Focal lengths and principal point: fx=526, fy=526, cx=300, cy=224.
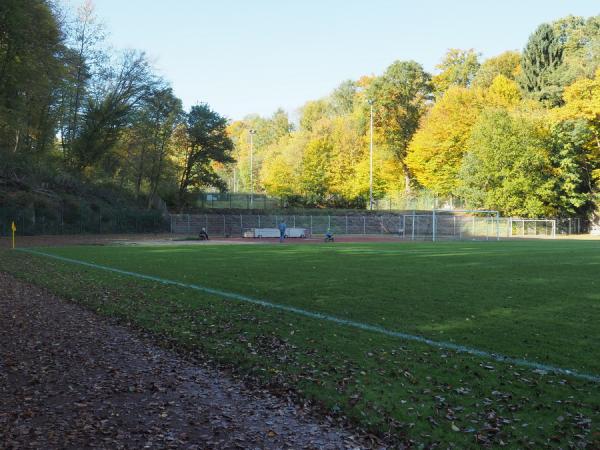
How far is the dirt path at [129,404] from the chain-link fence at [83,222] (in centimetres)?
A: 3697

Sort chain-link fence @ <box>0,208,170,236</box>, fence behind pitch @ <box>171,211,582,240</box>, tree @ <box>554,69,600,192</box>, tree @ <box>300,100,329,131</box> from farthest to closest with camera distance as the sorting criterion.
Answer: tree @ <box>300,100,329,131</box>, tree @ <box>554,69,600,192</box>, fence behind pitch @ <box>171,211,582,240</box>, chain-link fence @ <box>0,208,170,236</box>

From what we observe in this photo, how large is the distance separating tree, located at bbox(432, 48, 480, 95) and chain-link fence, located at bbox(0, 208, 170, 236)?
4442cm

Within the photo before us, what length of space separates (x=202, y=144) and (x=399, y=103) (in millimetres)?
29830

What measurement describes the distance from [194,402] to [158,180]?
50.4 meters

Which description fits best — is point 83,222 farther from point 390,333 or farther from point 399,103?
point 399,103

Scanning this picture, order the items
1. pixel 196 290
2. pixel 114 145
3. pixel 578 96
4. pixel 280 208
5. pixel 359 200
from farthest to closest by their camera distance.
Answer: pixel 359 200 → pixel 280 208 → pixel 578 96 → pixel 114 145 → pixel 196 290

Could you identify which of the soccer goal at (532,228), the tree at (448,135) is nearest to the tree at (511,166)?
the soccer goal at (532,228)

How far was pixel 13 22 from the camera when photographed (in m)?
27.2

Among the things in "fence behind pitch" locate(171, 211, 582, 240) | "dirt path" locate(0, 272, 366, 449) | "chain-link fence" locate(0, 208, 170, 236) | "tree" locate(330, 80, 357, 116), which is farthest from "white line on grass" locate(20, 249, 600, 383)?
"tree" locate(330, 80, 357, 116)

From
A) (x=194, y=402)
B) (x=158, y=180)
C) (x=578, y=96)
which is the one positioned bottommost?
(x=194, y=402)

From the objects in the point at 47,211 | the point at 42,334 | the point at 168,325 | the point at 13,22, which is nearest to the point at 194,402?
the point at 168,325

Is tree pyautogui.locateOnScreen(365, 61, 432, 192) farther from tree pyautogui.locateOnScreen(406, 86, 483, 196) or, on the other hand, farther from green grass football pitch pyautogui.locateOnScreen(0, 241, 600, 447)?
green grass football pitch pyautogui.locateOnScreen(0, 241, 600, 447)

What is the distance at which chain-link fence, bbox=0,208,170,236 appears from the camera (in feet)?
137

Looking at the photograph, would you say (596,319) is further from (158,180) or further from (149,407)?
(158,180)
